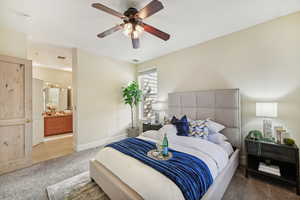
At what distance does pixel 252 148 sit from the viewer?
2137mm

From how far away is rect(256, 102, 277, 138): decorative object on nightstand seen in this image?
207 centimetres

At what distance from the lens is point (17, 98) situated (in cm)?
260

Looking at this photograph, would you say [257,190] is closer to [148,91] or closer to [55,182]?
[55,182]

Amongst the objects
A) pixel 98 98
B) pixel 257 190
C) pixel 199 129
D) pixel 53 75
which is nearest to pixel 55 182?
pixel 98 98

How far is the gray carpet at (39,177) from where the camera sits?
73.9 inches

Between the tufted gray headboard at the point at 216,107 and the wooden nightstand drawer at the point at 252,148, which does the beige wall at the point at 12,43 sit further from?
the wooden nightstand drawer at the point at 252,148

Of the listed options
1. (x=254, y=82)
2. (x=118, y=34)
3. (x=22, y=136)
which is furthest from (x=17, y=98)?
(x=254, y=82)

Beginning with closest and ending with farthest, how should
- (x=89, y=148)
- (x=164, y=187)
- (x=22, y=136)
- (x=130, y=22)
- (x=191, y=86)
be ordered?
(x=164, y=187) → (x=130, y=22) → (x=22, y=136) → (x=191, y=86) → (x=89, y=148)

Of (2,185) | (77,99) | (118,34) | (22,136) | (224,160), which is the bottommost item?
(2,185)

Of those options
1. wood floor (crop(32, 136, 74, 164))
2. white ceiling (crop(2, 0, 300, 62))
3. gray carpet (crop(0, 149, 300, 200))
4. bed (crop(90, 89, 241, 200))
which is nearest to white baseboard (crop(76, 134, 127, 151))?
wood floor (crop(32, 136, 74, 164))

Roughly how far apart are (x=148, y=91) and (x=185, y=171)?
3.59m

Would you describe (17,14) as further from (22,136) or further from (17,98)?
(22,136)

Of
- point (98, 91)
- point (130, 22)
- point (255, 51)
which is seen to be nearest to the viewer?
point (130, 22)

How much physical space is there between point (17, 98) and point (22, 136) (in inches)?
30.9
